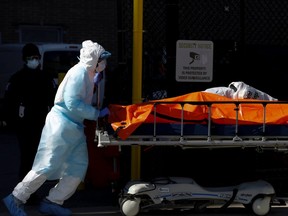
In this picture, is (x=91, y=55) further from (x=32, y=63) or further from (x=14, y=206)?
(x=14, y=206)

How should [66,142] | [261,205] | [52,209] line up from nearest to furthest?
[66,142] → [52,209] → [261,205]

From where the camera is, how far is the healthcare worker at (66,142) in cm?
620

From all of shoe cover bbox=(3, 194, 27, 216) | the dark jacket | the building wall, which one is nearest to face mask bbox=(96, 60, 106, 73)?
the dark jacket

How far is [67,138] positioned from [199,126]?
1263 millimetres

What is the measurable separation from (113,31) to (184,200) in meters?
12.6

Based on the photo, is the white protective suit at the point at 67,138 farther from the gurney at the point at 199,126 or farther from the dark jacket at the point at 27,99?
the dark jacket at the point at 27,99

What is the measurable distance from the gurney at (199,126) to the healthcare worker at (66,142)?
0.96 ft

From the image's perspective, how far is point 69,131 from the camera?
6.25m

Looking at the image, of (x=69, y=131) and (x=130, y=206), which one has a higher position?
(x=69, y=131)

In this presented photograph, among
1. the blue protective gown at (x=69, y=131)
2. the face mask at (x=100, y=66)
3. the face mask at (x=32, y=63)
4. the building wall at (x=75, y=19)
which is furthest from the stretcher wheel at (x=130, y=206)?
the building wall at (x=75, y=19)

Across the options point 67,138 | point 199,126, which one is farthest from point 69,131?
point 199,126

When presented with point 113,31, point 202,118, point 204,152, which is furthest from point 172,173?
point 113,31

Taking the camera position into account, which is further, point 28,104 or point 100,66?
point 28,104

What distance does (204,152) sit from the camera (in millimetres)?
7375
